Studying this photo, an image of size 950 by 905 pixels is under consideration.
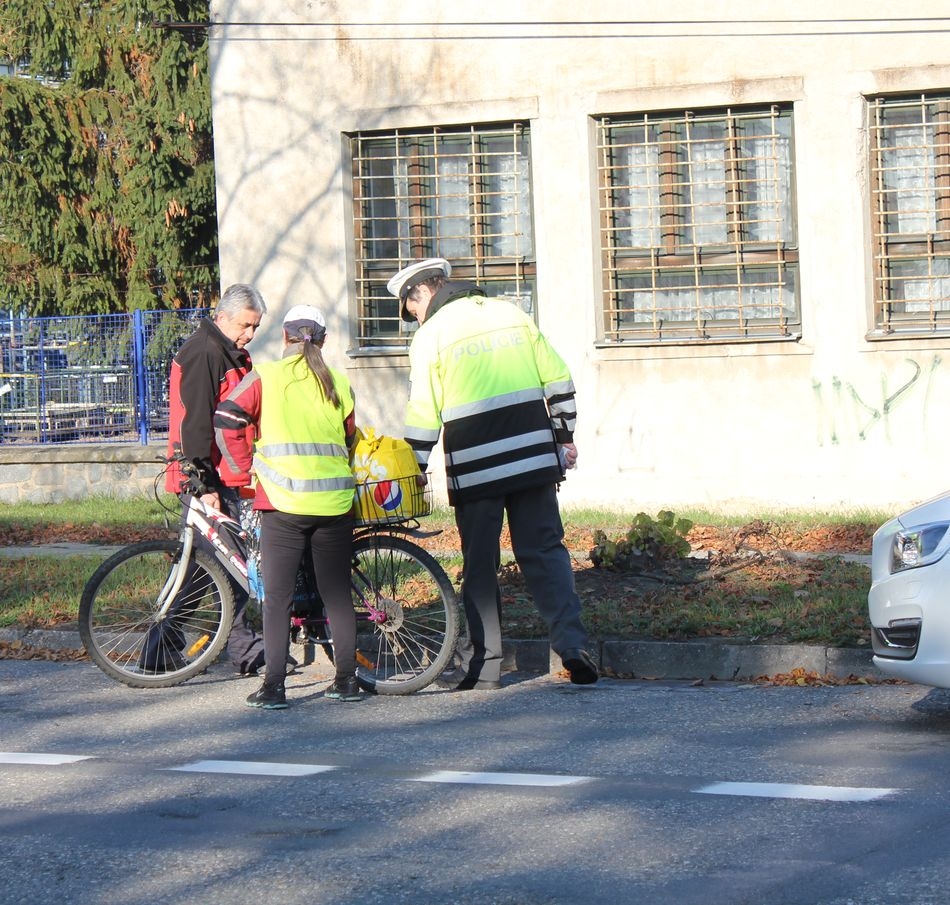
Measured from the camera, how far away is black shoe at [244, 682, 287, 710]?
25.1ft

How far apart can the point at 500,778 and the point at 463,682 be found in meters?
1.92

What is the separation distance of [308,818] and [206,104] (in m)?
21.1

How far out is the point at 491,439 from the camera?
7.79 meters

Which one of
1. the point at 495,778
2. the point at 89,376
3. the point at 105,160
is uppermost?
the point at 105,160

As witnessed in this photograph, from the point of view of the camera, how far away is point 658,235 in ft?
46.9

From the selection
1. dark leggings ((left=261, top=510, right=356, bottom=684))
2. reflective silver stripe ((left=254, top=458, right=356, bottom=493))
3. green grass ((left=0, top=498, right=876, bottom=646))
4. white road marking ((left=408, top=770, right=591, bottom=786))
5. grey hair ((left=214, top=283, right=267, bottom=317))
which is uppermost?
grey hair ((left=214, top=283, right=267, bottom=317))

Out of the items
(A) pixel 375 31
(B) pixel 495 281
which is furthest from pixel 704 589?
(A) pixel 375 31

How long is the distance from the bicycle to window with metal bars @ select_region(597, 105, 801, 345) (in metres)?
6.57

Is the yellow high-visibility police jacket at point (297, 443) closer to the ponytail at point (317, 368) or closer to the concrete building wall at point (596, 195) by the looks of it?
the ponytail at point (317, 368)

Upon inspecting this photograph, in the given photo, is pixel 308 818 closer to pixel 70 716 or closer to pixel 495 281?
pixel 70 716

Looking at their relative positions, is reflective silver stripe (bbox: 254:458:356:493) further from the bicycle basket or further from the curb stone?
the curb stone

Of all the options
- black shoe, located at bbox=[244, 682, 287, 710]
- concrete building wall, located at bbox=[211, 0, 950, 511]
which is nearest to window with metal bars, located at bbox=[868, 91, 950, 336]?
concrete building wall, located at bbox=[211, 0, 950, 511]

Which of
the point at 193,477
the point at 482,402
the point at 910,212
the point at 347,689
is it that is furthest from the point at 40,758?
the point at 910,212

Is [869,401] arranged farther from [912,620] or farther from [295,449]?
[295,449]
